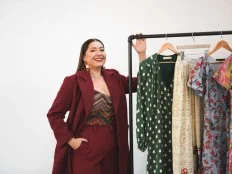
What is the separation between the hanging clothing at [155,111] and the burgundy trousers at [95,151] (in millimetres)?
297

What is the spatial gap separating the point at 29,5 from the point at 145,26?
3.69 feet

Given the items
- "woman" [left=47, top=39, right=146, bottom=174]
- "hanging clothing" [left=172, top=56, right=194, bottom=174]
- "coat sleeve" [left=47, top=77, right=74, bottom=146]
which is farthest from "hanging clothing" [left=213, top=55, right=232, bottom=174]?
"coat sleeve" [left=47, top=77, right=74, bottom=146]

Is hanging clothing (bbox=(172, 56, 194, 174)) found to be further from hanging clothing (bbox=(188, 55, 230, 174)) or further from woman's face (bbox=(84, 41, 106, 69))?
woman's face (bbox=(84, 41, 106, 69))

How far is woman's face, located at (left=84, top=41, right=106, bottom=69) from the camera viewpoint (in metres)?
2.03

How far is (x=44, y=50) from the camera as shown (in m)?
2.71

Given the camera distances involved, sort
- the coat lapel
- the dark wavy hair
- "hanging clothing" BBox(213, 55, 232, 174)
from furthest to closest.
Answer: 1. the dark wavy hair
2. the coat lapel
3. "hanging clothing" BBox(213, 55, 232, 174)

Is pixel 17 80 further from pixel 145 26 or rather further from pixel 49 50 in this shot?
pixel 145 26

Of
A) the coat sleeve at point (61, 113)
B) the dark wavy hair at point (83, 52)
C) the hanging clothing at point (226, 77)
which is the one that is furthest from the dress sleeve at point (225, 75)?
the coat sleeve at point (61, 113)

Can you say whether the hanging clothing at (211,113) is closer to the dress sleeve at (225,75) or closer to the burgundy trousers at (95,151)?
the dress sleeve at (225,75)

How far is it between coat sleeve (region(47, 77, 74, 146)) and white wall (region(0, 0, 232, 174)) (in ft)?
2.25

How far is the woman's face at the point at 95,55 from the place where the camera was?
2.03 meters

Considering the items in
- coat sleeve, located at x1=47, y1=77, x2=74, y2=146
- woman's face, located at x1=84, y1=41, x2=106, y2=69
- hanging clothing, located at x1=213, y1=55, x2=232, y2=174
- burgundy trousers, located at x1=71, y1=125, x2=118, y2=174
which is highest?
woman's face, located at x1=84, y1=41, x2=106, y2=69

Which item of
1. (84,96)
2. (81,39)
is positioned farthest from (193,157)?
(81,39)

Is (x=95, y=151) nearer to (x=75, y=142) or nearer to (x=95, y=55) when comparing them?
(x=75, y=142)
